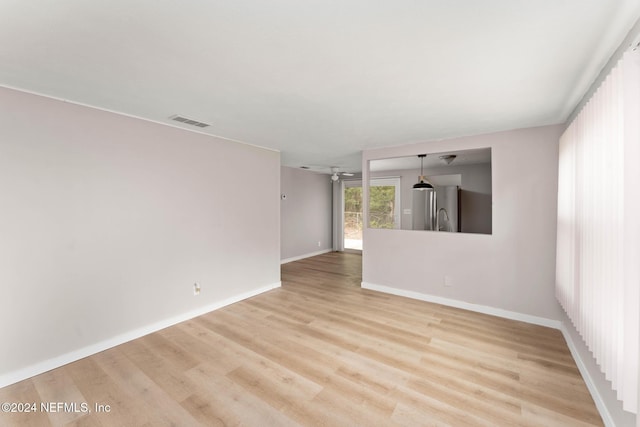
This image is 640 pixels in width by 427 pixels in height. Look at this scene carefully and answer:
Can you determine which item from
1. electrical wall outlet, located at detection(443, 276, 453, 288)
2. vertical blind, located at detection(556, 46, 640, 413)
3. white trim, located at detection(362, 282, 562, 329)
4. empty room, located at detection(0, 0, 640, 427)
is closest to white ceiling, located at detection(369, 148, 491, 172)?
empty room, located at detection(0, 0, 640, 427)

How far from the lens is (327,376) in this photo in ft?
7.07

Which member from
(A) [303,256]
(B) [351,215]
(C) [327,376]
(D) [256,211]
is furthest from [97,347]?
(B) [351,215]

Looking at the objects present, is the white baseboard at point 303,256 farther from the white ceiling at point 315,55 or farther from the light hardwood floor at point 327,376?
the white ceiling at point 315,55

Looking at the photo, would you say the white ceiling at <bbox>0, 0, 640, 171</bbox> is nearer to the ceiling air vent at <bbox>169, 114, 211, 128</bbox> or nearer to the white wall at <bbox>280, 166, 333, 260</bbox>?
the ceiling air vent at <bbox>169, 114, 211, 128</bbox>

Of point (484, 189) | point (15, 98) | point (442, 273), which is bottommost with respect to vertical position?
point (442, 273)

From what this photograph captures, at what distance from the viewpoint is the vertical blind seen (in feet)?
4.11

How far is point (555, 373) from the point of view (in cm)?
219

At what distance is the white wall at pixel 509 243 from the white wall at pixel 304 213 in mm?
3460

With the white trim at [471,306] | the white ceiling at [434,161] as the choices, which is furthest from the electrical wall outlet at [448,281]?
the white ceiling at [434,161]

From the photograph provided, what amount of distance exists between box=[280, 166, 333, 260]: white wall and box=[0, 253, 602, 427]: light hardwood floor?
3424 mm

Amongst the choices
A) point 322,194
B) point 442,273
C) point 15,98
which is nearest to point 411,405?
point 442,273

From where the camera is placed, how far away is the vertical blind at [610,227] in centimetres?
125

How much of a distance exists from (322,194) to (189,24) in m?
6.51

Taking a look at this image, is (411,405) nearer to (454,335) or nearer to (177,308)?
(454,335)
